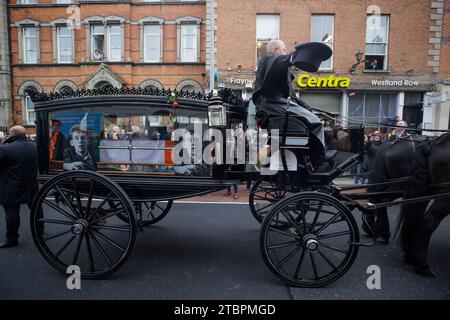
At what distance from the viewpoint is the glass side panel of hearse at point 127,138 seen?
308 centimetres

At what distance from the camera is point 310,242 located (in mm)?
2762

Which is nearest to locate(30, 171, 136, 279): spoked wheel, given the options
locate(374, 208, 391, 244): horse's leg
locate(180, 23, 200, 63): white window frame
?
locate(374, 208, 391, 244): horse's leg

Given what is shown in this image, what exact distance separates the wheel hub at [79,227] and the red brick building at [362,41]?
447 inches

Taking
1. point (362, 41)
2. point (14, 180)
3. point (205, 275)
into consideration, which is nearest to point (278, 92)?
point (205, 275)

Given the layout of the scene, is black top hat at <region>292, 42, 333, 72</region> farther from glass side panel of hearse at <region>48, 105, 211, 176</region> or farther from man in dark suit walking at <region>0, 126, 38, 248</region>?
man in dark suit walking at <region>0, 126, 38, 248</region>

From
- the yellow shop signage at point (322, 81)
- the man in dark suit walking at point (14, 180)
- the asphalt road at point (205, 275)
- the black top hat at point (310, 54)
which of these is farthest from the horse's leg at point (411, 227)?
the yellow shop signage at point (322, 81)

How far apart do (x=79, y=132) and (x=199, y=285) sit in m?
2.11

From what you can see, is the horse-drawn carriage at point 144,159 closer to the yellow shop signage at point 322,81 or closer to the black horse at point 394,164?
the black horse at point 394,164

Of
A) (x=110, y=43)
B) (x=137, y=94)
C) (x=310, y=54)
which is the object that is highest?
(x=110, y=43)

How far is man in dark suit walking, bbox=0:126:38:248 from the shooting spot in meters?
3.95

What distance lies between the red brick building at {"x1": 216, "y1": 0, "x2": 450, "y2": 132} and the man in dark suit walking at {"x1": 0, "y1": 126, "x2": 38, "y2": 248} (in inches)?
412

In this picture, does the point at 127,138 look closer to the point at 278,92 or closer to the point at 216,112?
the point at 216,112

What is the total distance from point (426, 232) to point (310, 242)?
143 cm
